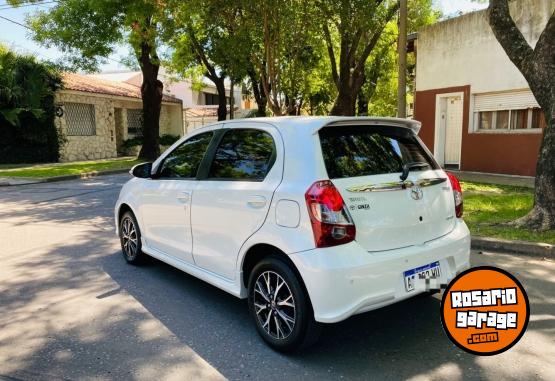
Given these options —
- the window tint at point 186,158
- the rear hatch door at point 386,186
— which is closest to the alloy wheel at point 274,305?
the rear hatch door at point 386,186

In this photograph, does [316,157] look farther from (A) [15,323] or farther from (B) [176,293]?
(A) [15,323]

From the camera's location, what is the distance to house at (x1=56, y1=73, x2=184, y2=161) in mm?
23312

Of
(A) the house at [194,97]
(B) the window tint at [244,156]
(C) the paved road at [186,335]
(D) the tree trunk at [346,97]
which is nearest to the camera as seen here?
(C) the paved road at [186,335]

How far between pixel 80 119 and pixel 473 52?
61.7ft

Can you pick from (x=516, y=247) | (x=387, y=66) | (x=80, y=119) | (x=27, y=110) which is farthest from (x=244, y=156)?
(x=387, y=66)

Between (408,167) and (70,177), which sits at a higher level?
(408,167)

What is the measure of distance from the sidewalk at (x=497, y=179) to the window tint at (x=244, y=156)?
9.02 metres

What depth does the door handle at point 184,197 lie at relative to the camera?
4515 mm

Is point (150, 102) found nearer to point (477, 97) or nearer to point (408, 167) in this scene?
point (477, 97)

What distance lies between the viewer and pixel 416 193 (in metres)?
3.72

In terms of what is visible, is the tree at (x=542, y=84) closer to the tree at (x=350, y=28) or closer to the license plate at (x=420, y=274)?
the license plate at (x=420, y=274)

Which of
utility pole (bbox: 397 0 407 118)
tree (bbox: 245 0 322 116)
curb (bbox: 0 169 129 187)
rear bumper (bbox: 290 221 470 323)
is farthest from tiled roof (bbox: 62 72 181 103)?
rear bumper (bbox: 290 221 470 323)

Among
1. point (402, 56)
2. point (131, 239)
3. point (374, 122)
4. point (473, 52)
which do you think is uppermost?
point (473, 52)

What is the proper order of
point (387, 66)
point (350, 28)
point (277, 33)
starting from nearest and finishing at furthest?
point (277, 33) < point (350, 28) < point (387, 66)
